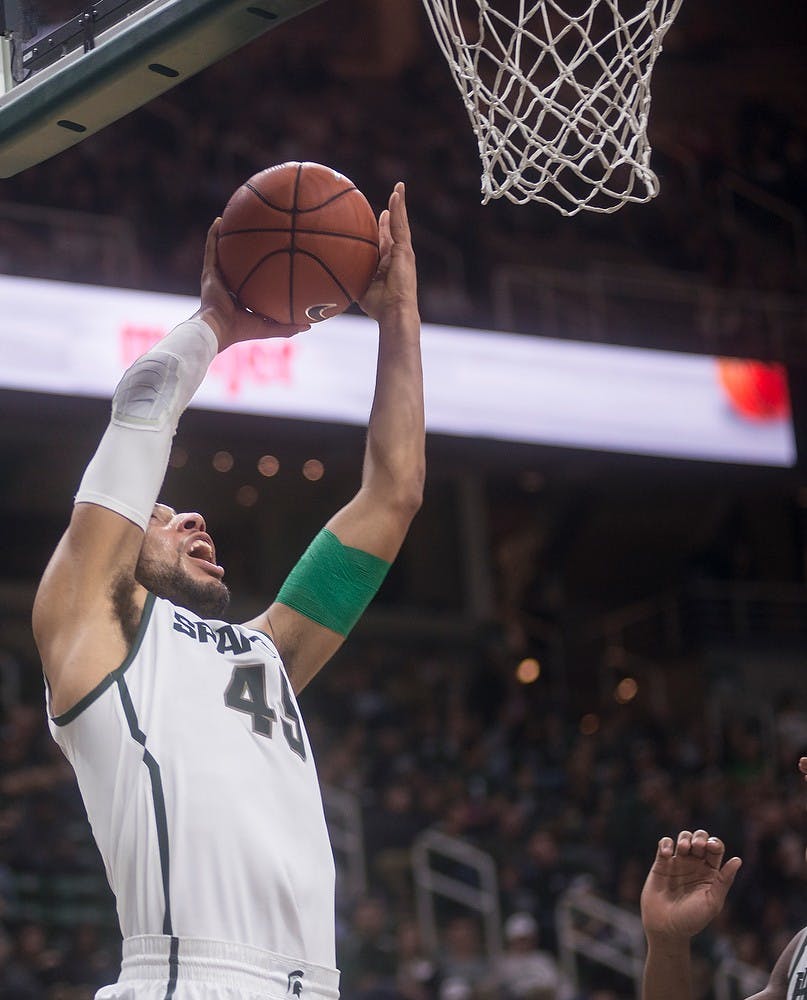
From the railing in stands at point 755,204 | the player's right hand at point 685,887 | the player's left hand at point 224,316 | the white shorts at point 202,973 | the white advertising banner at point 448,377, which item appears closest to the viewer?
the white shorts at point 202,973

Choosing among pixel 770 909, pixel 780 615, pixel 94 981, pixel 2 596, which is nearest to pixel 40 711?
pixel 2 596

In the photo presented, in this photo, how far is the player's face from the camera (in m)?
2.89

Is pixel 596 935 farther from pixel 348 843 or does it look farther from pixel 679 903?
pixel 679 903

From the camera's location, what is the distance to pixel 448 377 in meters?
10.7

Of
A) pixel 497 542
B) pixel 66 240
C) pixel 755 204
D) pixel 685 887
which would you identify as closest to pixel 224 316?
pixel 685 887

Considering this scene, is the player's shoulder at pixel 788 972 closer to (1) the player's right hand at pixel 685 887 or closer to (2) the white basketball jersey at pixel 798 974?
(2) the white basketball jersey at pixel 798 974

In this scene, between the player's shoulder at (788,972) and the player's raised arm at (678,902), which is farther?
the player's shoulder at (788,972)

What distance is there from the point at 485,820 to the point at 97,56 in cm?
878

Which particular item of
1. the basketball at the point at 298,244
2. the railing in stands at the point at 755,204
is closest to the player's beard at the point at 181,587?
the basketball at the point at 298,244

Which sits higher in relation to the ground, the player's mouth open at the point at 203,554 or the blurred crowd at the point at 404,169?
the blurred crowd at the point at 404,169

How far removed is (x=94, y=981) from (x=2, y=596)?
22.7ft

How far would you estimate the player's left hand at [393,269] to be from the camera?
131 inches

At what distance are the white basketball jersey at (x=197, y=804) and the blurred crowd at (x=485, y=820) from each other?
17.9 ft

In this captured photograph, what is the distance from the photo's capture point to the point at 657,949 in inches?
128
